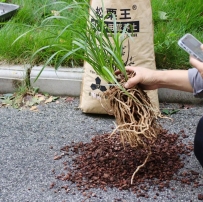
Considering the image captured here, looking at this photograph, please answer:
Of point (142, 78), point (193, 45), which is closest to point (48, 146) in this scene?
point (142, 78)

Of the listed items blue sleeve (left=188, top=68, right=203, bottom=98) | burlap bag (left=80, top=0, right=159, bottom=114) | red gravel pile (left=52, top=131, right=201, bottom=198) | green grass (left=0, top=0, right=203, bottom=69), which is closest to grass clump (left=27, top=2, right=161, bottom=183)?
red gravel pile (left=52, top=131, right=201, bottom=198)

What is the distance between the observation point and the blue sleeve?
243 centimetres

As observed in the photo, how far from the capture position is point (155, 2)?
428 centimetres

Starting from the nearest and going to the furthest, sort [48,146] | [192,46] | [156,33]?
[192,46]
[48,146]
[156,33]

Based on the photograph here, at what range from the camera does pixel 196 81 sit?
2438 millimetres

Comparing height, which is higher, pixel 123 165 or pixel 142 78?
pixel 142 78

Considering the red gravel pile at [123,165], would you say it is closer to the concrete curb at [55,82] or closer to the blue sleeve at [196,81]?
the blue sleeve at [196,81]

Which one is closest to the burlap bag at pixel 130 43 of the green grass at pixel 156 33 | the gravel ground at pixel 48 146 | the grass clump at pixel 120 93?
the gravel ground at pixel 48 146

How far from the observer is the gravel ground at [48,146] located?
246 centimetres

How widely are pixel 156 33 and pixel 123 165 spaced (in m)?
1.54

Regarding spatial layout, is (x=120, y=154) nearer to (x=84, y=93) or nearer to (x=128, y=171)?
(x=128, y=171)

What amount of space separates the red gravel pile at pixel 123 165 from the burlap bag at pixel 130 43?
428 millimetres

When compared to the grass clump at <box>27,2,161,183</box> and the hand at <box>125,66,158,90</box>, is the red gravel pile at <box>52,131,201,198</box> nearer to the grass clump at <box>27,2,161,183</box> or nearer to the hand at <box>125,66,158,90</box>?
the grass clump at <box>27,2,161,183</box>

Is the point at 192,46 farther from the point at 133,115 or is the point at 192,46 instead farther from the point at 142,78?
the point at 133,115
